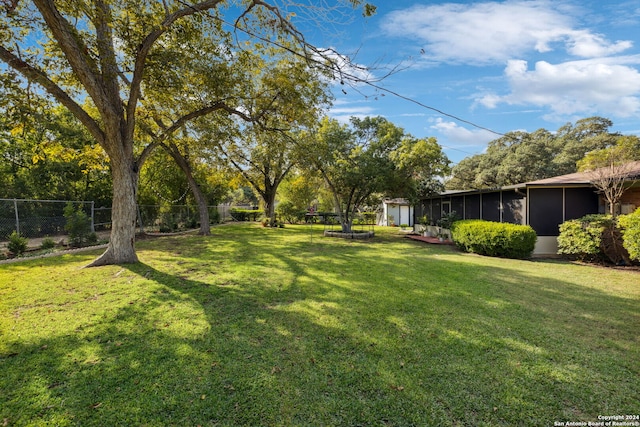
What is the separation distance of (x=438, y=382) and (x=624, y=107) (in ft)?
54.3

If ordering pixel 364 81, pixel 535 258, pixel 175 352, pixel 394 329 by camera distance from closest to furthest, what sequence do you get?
pixel 175 352
pixel 394 329
pixel 364 81
pixel 535 258

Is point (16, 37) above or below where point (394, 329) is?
above

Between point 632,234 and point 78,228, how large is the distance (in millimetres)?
Result: 16750

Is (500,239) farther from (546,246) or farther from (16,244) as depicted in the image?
(16,244)

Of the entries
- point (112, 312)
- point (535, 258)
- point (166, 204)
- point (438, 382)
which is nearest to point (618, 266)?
point (535, 258)

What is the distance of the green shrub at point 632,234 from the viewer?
676 centimetres

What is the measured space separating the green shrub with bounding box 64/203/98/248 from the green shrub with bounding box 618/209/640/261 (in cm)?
1666

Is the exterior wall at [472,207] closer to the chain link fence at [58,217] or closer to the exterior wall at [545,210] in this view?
the exterior wall at [545,210]

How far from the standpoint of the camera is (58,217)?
34.4ft

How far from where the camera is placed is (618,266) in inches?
304

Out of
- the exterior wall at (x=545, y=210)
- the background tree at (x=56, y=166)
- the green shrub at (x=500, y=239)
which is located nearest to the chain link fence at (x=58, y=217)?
the background tree at (x=56, y=166)

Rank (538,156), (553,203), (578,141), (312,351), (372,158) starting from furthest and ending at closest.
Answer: (578,141) → (538,156) → (372,158) → (553,203) → (312,351)

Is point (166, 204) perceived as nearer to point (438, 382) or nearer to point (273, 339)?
point (273, 339)

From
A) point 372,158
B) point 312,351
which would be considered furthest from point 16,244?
point 372,158
